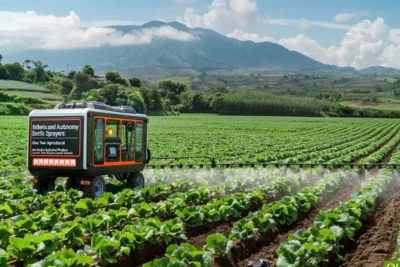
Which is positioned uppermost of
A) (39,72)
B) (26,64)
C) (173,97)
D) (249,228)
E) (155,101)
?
(26,64)

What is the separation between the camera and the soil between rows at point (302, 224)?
7815 mm

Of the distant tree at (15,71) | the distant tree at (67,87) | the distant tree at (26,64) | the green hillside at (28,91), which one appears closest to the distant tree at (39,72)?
the distant tree at (15,71)

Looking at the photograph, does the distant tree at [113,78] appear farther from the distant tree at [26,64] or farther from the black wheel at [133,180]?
the black wheel at [133,180]

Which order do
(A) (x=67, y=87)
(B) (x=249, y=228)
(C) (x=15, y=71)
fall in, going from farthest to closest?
(C) (x=15, y=71) < (A) (x=67, y=87) < (B) (x=249, y=228)

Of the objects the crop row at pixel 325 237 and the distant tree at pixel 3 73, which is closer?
the crop row at pixel 325 237

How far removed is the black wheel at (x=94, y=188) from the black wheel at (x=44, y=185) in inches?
53.3

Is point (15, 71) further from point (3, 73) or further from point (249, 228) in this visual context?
point (249, 228)

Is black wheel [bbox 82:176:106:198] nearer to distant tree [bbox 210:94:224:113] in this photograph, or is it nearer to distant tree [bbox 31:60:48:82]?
distant tree [bbox 210:94:224:113]

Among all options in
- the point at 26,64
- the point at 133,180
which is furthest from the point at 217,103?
the point at 133,180

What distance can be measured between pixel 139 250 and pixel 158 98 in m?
85.7

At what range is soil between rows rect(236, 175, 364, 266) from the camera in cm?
781

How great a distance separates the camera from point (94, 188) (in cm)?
1256

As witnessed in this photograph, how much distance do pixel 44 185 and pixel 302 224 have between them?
647cm

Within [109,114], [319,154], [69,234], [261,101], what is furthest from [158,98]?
[69,234]
